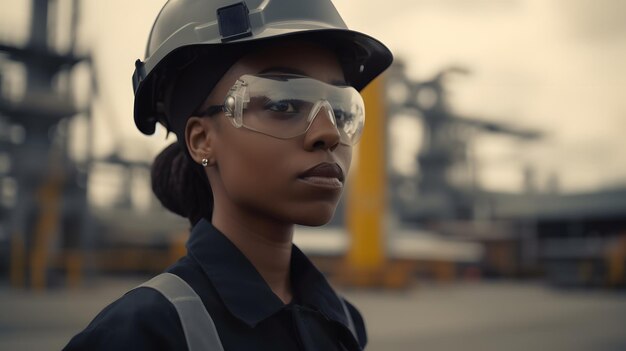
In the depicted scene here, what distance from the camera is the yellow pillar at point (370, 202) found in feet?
53.1

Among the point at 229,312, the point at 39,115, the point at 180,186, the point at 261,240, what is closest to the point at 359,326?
the point at 261,240

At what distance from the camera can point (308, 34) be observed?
1318 mm

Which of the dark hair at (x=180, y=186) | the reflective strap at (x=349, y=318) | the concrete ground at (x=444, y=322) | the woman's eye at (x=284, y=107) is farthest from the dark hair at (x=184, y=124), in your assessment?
the concrete ground at (x=444, y=322)

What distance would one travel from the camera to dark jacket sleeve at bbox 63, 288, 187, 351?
106cm

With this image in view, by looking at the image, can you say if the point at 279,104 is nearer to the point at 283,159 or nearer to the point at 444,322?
the point at 283,159

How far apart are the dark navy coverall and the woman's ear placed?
152mm

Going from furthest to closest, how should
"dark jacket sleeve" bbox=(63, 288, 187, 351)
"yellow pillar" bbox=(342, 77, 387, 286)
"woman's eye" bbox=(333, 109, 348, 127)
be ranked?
"yellow pillar" bbox=(342, 77, 387, 286), "woman's eye" bbox=(333, 109, 348, 127), "dark jacket sleeve" bbox=(63, 288, 187, 351)

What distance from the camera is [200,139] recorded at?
4.52ft

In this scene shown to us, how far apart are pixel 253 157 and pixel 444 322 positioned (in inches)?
326

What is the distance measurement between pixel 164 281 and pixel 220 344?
18 centimetres

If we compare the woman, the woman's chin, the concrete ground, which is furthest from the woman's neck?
the concrete ground

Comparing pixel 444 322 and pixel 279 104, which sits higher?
pixel 279 104

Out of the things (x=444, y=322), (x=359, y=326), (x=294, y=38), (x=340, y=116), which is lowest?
Result: (x=444, y=322)

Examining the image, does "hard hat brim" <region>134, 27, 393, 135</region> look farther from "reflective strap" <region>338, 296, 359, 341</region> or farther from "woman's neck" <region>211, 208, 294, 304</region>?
"reflective strap" <region>338, 296, 359, 341</region>
